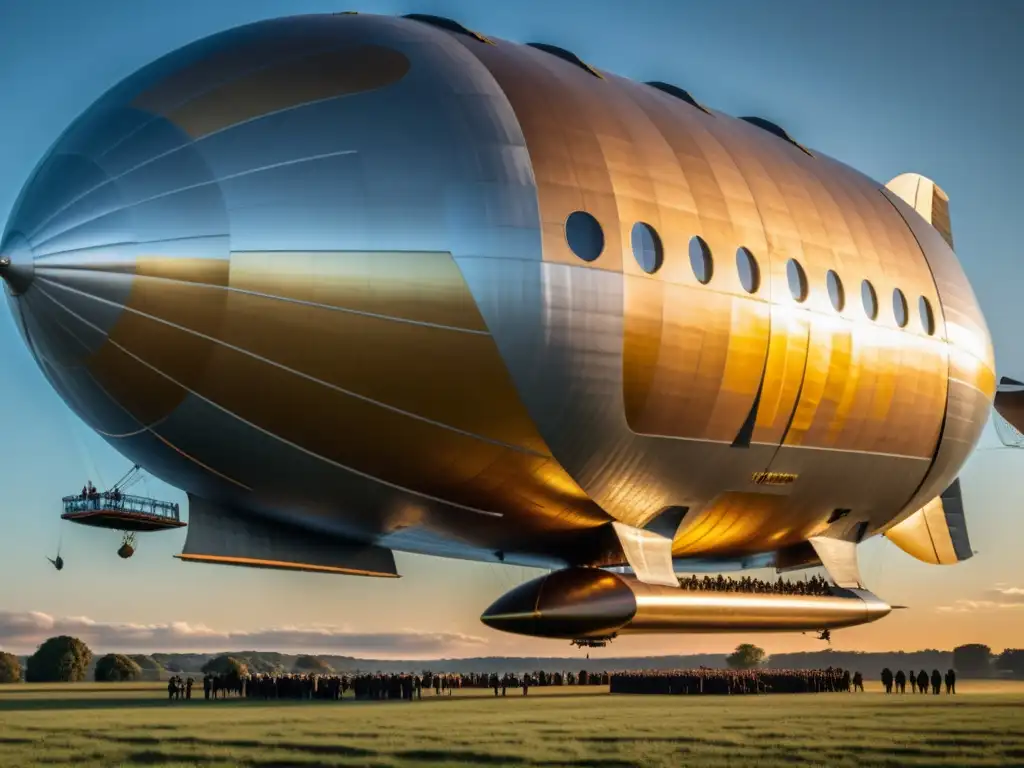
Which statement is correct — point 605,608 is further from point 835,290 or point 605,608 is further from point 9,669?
point 9,669

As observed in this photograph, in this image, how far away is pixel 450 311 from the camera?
55.2 feet

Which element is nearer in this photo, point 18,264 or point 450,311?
point 18,264

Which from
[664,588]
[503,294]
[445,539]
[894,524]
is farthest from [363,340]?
[894,524]

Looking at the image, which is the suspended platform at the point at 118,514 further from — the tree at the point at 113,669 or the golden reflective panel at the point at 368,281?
Result: the tree at the point at 113,669

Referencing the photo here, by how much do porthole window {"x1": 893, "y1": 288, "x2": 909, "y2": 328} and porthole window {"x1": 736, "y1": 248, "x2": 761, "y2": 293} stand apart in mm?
5288

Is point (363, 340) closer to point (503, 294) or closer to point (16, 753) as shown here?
point (503, 294)

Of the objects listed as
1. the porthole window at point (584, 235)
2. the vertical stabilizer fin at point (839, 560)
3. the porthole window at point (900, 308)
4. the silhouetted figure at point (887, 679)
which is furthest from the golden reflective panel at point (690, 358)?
the silhouetted figure at point (887, 679)

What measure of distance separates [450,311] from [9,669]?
6483 centimetres

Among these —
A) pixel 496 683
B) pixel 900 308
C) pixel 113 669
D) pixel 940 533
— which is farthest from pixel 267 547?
pixel 113 669

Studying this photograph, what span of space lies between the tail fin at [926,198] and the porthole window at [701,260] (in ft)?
48.3

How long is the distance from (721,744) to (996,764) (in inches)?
166

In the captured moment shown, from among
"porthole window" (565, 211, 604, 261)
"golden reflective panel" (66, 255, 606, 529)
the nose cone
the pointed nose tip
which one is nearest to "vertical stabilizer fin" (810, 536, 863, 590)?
the nose cone

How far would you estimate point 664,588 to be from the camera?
813 inches

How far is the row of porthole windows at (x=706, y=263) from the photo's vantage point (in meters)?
18.0
